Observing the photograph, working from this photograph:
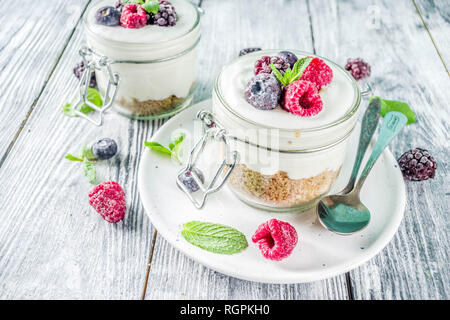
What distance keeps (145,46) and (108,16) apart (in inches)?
5.5

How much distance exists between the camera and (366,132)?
1.27 metres

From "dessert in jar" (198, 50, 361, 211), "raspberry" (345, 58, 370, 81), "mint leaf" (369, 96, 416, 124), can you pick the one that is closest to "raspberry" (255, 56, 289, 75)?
"dessert in jar" (198, 50, 361, 211)

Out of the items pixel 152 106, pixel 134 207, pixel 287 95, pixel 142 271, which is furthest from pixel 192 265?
pixel 152 106

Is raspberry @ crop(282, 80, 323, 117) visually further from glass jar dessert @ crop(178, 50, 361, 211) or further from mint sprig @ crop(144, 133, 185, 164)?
mint sprig @ crop(144, 133, 185, 164)

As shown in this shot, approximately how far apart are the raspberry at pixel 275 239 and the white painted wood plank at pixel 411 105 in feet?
0.57

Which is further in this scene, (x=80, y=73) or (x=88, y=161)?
(x=80, y=73)

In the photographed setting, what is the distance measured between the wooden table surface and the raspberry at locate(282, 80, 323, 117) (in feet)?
1.21

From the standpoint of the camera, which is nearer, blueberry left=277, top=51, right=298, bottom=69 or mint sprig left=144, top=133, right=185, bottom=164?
blueberry left=277, top=51, right=298, bottom=69

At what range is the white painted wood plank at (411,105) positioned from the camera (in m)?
1.00

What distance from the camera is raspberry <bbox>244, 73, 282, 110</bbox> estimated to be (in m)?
0.94

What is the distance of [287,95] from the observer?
94 centimetres

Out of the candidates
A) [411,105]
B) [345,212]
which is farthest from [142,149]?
[411,105]

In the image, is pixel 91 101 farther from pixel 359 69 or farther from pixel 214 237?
pixel 359 69

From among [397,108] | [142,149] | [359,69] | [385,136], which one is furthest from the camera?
[359,69]
